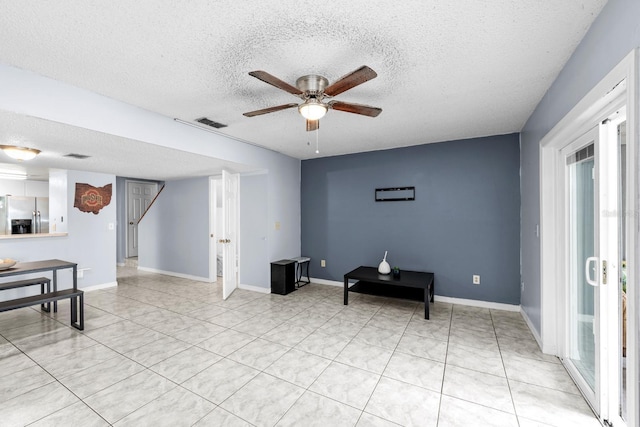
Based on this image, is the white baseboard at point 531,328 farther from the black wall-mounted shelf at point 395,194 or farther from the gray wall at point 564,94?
the black wall-mounted shelf at point 395,194

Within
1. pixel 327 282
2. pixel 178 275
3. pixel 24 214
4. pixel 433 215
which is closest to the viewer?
pixel 433 215

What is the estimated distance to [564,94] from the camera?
2.05 metres

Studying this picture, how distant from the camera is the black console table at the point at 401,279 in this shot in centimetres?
352

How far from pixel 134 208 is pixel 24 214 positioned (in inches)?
81.7

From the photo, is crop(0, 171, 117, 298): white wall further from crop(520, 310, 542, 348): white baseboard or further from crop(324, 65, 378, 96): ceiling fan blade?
crop(520, 310, 542, 348): white baseboard

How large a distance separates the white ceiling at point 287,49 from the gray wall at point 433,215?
1150mm

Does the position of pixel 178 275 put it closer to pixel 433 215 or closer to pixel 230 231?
pixel 230 231

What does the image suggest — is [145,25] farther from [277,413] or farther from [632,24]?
[277,413]

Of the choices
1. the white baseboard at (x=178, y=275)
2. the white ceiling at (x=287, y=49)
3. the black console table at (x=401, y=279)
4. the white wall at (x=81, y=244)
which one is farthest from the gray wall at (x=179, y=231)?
the black console table at (x=401, y=279)

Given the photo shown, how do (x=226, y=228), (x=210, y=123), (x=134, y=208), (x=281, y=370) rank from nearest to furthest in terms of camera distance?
(x=281, y=370), (x=210, y=123), (x=226, y=228), (x=134, y=208)

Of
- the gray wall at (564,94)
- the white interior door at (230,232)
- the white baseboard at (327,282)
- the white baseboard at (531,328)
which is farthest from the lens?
the white baseboard at (327,282)

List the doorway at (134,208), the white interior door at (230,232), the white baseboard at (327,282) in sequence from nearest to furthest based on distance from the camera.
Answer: the white interior door at (230,232)
the white baseboard at (327,282)
the doorway at (134,208)

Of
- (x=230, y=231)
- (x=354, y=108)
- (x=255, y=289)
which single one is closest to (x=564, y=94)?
(x=354, y=108)

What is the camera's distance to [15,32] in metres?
1.65
